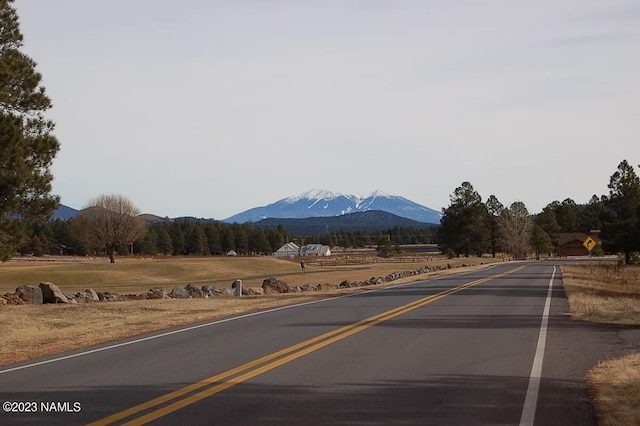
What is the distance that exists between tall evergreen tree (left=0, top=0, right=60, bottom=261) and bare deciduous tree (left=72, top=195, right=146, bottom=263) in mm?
69842

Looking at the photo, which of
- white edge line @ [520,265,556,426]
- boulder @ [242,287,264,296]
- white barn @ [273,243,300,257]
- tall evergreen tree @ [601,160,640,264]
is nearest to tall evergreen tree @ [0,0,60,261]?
boulder @ [242,287,264,296]

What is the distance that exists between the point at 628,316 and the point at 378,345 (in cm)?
934

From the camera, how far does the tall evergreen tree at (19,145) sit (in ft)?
76.2

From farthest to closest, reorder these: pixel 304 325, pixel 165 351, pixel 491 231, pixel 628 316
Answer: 1. pixel 491 231
2. pixel 628 316
3. pixel 304 325
4. pixel 165 351

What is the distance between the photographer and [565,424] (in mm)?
7949

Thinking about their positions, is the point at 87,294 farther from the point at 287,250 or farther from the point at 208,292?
the point at 287,250

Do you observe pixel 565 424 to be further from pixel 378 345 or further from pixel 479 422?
pixel 378 345

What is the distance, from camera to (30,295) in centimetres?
2772

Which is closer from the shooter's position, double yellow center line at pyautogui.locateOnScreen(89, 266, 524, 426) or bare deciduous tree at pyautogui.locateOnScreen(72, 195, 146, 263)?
double yellow center line at pyautogui.locateOnScreen(89, 266, 524, 426)

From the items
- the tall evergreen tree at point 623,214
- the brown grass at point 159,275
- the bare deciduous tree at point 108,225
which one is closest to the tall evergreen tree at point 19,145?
the brown grass at point 159,275

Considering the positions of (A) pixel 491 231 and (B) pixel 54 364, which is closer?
(B) pixel 54 364

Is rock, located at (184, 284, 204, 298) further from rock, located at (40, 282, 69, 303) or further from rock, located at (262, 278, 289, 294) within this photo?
rock, located at (40, 282, 69, 303)

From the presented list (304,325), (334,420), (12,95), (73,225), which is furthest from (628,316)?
(73,225)

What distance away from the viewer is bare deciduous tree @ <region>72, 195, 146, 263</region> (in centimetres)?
9688
